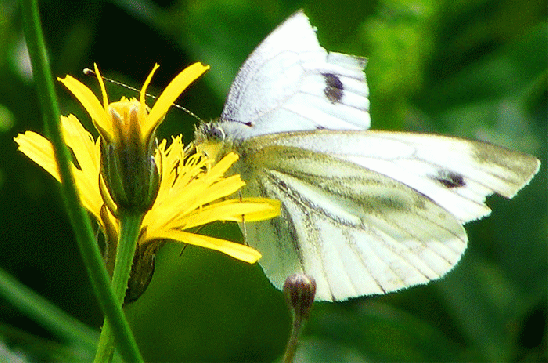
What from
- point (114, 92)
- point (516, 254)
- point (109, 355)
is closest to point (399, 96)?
point (516, 254)

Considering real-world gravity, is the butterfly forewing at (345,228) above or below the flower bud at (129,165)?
below

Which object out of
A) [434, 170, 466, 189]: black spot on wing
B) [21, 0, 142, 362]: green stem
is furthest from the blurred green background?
[21, 0, 142, 362]: green stem

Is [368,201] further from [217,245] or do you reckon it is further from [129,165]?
[129,165]

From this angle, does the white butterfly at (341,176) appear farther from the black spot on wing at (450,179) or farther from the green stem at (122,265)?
the green stem at (122,265)

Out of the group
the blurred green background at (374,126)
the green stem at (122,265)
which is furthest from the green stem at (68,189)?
the blurred green background at (374,126)

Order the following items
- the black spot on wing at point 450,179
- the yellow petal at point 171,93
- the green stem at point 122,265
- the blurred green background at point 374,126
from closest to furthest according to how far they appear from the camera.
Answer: the green stem at point 122,265 → the yellow petal at point 171,93 → the black spot on wing at point 450,179 → the blurred green background at point 374,126

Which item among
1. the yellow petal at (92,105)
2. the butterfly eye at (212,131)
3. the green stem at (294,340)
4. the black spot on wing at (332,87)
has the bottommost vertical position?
the green stem at (294,340)

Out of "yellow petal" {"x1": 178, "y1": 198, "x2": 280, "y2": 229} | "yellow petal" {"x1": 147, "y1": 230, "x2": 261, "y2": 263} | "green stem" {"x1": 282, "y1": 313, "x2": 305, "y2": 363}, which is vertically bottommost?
"green stem" {"x1": 282, "y1": 313, "x2": 305, "y2": 363}

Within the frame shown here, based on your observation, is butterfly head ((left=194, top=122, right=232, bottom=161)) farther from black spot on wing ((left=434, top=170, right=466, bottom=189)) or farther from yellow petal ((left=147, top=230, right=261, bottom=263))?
black spot on wing ((left=434, top=170, right=466, bottom=189))
